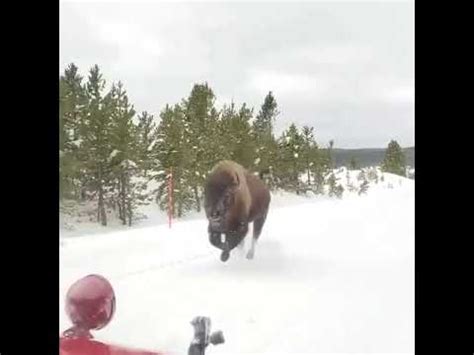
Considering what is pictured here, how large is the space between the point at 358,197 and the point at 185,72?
1.93ft

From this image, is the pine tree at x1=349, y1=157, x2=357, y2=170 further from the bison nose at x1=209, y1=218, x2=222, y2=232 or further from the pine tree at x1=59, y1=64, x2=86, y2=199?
the pine tree at x1=59, y1=64, x2=86, y2=199

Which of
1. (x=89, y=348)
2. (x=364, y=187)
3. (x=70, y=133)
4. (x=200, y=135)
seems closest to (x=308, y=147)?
(x=364, y=187)

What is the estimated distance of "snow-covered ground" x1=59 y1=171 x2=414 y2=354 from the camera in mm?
1471

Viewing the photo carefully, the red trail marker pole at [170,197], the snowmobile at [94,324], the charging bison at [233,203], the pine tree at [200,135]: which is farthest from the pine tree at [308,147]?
the snowmobile at [94,324]

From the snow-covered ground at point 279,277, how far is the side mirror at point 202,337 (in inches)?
0.6

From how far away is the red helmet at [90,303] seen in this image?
1486 mm

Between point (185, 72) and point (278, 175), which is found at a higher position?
point (185, 72)

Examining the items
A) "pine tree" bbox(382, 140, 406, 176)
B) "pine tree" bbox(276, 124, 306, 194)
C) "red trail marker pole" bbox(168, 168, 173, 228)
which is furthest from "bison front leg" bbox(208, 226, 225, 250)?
"pine tree" bbox(382, 140, 406, 176)
